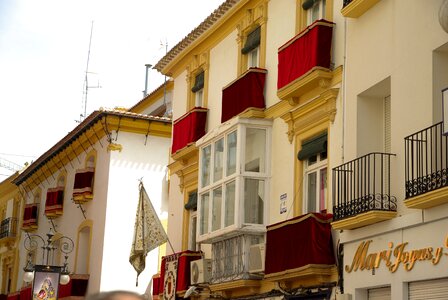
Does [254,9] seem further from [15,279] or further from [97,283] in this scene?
[15,279]

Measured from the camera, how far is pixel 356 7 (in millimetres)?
14531

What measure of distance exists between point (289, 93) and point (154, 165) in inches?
574

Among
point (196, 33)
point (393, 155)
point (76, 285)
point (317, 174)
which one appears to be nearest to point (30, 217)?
point (76, 285)

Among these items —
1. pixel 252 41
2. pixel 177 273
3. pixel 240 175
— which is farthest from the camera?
pixel 177 273

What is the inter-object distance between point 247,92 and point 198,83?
14.6 ft

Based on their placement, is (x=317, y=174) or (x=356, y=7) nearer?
(x=356, y=7)

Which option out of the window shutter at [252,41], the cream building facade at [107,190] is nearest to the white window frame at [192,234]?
the window shutter at [252,41]

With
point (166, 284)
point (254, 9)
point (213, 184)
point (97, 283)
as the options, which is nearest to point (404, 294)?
point (213, 184)

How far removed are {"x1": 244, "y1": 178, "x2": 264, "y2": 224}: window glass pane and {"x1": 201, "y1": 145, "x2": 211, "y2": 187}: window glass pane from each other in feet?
6.31

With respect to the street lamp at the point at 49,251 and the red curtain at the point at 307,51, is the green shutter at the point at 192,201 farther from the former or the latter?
the red curtain at the point at 307,51

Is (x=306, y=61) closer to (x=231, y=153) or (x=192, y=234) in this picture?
(x=231, y=153)

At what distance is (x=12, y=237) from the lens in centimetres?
3988

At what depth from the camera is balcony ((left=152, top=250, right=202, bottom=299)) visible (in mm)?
21656

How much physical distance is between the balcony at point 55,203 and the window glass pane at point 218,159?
14.6 metres
